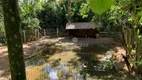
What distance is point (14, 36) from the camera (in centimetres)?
152

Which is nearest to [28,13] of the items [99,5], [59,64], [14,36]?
[59,64]

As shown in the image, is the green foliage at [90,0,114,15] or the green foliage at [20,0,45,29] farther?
the green foliage at [20,0,45,29]

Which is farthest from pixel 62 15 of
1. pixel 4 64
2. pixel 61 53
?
pixel 4 64

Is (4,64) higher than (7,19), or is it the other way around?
(7,19)

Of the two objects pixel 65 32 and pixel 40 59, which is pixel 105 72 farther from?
pixel 65 32

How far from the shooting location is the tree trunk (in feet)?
4.90

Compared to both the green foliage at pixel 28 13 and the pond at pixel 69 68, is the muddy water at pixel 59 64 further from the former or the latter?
the green foliage at pixel 28 13

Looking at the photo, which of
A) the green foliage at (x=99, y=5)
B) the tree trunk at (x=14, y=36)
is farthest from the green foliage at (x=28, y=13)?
the green foliage at (x=99, y=5)

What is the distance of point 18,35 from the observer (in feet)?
5.07

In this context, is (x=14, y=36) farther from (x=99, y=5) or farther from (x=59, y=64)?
(x=59, y=64)

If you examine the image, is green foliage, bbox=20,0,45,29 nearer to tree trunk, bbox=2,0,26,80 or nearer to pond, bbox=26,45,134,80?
pond, bbox=26,45,134,80

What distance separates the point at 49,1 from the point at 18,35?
20694 millimetres

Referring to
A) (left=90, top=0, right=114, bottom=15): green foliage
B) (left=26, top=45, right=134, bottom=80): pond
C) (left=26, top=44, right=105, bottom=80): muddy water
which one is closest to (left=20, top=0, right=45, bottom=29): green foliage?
(left=26, top=45, right=134, bottom=80): pond

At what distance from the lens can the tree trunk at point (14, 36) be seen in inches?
58.7
